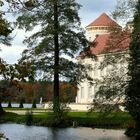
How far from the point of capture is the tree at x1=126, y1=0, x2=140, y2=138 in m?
26.2

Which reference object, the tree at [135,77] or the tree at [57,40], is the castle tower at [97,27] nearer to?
the tree at [57,40]

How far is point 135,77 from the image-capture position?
86.6 ft

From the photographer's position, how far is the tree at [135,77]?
26234 millimetres

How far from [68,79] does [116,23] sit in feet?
40.4

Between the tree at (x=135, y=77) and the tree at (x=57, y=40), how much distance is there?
12.8 meters

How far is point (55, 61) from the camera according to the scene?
40156mm

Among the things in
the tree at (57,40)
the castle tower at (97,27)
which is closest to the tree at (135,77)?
the tree at (57,40)

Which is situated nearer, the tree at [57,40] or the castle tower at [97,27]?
the tree at [57,40]

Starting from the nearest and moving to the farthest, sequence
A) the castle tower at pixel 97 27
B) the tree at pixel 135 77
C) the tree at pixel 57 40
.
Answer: the tree at pixel 135 77
the tree at pixel 57 40
the castle tower at pixel 97 27

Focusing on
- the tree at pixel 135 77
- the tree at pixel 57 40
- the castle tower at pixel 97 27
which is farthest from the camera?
the castle tower at pixel 97 27

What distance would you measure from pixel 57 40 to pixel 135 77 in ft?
49.3

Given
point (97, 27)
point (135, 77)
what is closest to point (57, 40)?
point (135, 77)

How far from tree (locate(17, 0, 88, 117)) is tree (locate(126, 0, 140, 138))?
1284cm

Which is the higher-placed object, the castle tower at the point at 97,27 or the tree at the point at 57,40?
the castle tower at the point at 97,27
